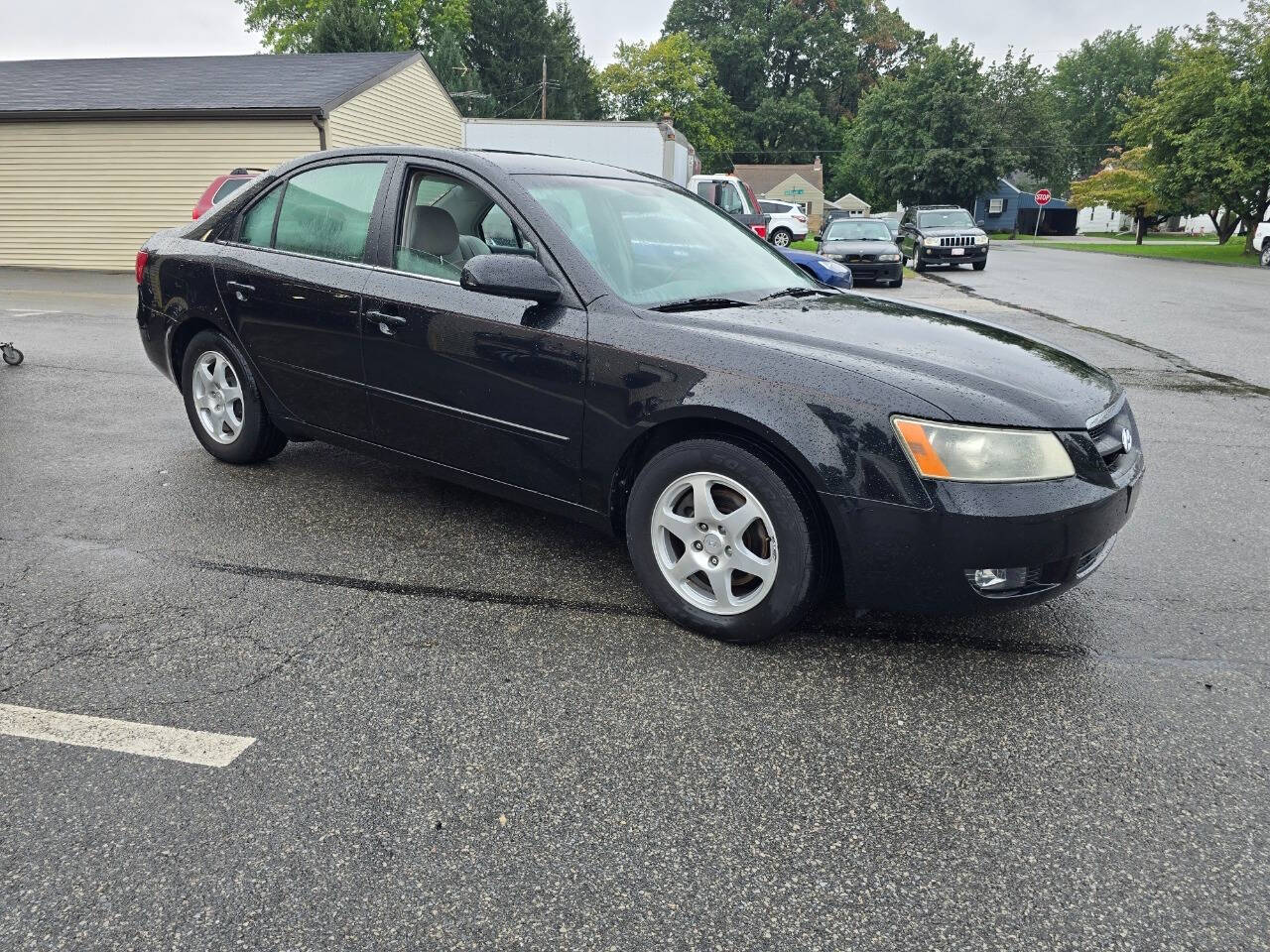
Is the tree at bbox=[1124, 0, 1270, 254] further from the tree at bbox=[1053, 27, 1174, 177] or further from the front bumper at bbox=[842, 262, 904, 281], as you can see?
the tree at bbox=[1053, 27, 1174, 177]

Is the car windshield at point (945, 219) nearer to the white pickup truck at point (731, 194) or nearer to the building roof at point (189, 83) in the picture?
the white pickup truck at point (731, 194)

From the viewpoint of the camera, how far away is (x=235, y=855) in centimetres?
214

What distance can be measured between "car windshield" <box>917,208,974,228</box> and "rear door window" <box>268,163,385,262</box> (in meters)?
23.8

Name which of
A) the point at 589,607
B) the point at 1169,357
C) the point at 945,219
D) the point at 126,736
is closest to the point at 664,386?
the point at 589,607

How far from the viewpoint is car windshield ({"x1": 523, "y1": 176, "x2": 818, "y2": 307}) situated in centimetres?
362

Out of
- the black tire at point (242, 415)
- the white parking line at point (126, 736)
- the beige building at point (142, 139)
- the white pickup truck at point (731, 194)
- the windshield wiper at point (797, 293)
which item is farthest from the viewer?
the white pickup truck at point (731, 194)

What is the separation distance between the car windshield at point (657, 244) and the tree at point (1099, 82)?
351ft

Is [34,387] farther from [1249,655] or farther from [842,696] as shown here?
[1249,655]

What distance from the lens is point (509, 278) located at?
131 inches

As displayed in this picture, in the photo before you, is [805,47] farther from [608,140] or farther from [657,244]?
[657,244]

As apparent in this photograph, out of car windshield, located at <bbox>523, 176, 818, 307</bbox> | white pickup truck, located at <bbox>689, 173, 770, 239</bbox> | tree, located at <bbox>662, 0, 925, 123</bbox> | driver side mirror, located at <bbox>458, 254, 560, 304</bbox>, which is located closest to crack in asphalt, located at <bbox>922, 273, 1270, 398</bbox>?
car windshield, located at <bbox>523, 176, 818, 307</bbox>

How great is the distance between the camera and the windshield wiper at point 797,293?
384 centimetres

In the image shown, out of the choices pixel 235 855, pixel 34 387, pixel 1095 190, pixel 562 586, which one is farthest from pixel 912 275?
pixel 1095 190

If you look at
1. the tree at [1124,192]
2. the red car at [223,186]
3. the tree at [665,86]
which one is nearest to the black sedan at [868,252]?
the red car at [223,186]
